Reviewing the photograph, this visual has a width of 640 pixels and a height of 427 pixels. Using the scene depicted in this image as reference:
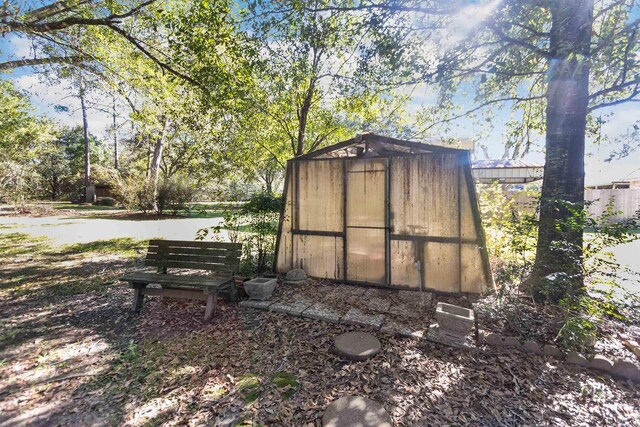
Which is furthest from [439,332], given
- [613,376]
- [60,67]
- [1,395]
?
[60,67]

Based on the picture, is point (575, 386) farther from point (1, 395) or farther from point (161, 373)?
point (1, 395)

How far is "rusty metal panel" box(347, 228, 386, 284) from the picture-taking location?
185 inches

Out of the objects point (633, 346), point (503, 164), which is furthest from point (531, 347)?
point (503, 164)

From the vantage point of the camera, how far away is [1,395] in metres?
2.27

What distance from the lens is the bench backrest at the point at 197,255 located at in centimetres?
389

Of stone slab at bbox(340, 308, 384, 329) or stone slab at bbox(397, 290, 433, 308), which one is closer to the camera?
stone slab at bbox(340, 308, 384, 329)

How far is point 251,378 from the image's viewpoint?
2.46 meters

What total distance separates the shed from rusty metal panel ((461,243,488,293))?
1 cm

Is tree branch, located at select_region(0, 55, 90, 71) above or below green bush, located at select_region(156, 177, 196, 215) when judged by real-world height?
above

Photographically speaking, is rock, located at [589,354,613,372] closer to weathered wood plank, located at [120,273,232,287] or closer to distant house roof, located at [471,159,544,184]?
weathered wood plank, located at [120,273,232,287]

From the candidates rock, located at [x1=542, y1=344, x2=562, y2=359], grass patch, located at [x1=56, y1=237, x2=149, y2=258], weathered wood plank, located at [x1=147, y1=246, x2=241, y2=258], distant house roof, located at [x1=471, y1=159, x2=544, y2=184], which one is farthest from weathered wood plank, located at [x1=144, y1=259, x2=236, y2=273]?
distant house roof, located at [x1=471, y1=159, x2=544, y2=184]

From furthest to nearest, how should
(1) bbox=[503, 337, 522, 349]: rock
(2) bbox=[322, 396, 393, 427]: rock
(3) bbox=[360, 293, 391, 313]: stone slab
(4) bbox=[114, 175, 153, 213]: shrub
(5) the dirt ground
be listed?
1. (4) bbox=[114, 175, 153, 213]: shrub
2. (3) bbox=[360, 293, 391, 313]: stone slab
3. (1) bbox=[503, 337, 522, 349]: rock
4. (5) the dirt ground
5. (2) bbox=[322, 396, 393, 427]: rock

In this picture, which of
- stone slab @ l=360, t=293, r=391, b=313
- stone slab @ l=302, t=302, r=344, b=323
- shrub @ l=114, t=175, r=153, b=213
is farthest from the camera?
shrub @ l=114, t=175, r=153, b=213

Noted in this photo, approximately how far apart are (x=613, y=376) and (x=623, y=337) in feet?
2.53
